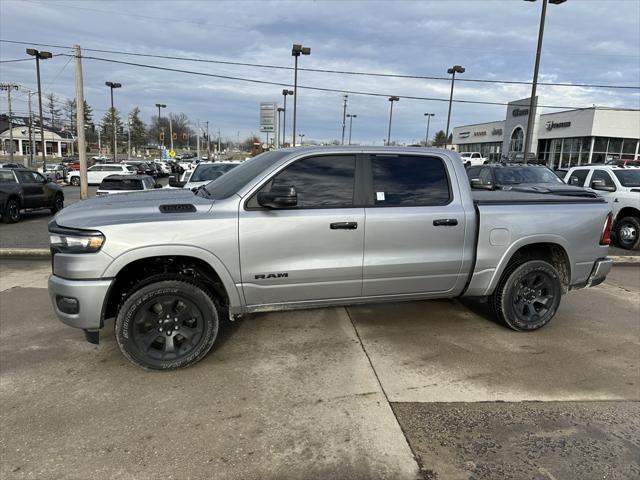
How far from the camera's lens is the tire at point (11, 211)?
12.4 m

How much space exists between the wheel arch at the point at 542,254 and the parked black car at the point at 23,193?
42.7ft

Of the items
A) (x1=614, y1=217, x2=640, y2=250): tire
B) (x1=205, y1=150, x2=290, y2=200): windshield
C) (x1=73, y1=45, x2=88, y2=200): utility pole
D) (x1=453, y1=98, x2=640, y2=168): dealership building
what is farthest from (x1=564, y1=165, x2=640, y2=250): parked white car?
(x1=453, y1=98, x2=640, y2=168): dealership building

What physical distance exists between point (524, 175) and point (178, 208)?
31.5ft

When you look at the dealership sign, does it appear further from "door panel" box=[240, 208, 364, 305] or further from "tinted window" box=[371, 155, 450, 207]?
"door panel" box=[240, 208, 364, 305]

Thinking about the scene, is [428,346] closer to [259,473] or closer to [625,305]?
[259,473]

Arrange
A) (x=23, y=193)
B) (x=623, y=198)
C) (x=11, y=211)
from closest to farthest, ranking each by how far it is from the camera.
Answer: (x=623, y=198) → (x=11, y=211) → (x=23, y=193)

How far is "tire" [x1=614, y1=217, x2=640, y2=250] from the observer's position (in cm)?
1019

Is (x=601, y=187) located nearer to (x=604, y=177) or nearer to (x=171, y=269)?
(x=604, y=177)

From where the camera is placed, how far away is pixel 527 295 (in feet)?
16.1

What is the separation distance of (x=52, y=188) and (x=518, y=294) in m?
14.9

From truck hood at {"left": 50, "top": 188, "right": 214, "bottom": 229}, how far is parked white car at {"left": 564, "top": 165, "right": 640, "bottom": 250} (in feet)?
31.6

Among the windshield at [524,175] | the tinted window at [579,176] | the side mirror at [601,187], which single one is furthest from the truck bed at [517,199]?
the tinted window at [579,176]

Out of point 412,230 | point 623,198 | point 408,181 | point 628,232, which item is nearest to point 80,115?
point 408,181

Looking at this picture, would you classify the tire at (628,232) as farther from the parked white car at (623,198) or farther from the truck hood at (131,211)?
the truck hood at (131,211)
